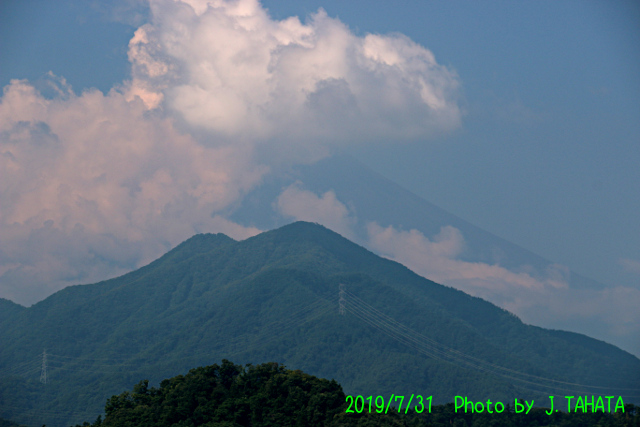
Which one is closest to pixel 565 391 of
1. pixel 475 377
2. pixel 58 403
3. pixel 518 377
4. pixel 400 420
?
pixel 518 377

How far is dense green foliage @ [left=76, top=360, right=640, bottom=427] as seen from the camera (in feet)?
131

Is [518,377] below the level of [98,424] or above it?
above

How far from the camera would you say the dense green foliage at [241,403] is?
1575 inches

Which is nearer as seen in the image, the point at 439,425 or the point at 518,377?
the point at 439,425

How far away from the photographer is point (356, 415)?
39000mm

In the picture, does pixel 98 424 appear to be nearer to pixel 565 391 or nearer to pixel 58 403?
pixel 58 403

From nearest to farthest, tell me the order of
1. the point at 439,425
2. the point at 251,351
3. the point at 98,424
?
the point at 98,424 < the point at 439,425 < the point at 251,351

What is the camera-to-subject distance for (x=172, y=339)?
194 m

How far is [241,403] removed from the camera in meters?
41.7

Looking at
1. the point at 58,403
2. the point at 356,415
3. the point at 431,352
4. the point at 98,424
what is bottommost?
the point at 58,403

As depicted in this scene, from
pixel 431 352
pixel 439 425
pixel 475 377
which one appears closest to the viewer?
pixel 439 425

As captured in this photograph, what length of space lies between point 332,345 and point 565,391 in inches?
2507

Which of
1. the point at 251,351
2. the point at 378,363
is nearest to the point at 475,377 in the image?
the point at 378,363

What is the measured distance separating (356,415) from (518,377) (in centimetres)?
15547
